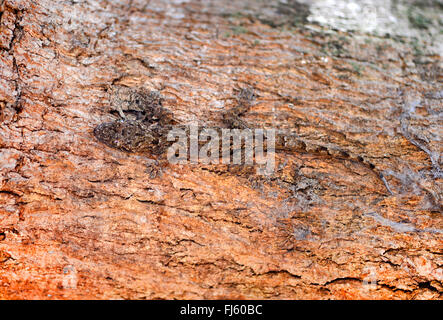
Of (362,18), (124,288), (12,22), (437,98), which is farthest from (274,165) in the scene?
(12,22)

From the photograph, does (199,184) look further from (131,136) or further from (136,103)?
(136,103)

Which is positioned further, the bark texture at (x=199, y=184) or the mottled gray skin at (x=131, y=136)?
the mottled gray skin at (x=131, y=136)

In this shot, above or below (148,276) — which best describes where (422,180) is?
above

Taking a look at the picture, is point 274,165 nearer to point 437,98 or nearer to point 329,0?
point 437,98

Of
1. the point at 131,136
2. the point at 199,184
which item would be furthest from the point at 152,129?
the point at 199,184

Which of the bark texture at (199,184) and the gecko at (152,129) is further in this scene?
the gecko at (152,129)

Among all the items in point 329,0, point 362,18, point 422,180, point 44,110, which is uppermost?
point 329,0

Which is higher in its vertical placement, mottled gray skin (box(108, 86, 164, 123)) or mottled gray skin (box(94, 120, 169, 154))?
mottled gray skin (box(108, 86, 164, 123))

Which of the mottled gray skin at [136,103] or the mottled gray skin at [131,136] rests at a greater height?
the mottled gray skin at [136,103]
